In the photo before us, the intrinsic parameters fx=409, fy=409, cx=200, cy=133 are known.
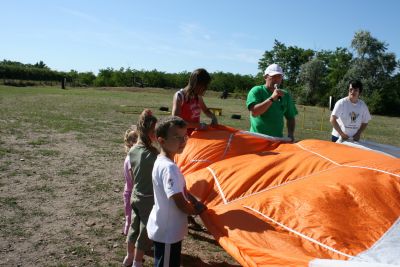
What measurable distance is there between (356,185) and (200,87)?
1.99 meters

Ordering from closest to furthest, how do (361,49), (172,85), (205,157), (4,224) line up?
(205,157), (4,224), (361,49), (172,85)

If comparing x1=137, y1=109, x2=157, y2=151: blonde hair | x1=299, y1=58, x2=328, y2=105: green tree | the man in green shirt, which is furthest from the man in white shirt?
x1=299, y1=58, x2=328, y2=105: green tree

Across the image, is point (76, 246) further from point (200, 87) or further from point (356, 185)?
point (356, 185)

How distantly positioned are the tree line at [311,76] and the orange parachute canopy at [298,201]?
41353 millimetres

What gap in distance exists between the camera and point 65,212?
→ 5512mm

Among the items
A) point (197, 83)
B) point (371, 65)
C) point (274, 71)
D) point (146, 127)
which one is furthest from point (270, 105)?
point (371, 65)

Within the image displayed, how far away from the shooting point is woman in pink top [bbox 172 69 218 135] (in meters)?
4.51

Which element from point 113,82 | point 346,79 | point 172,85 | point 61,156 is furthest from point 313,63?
point 61,156

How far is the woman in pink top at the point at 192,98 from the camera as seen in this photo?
14.8ft

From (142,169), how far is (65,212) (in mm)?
2335

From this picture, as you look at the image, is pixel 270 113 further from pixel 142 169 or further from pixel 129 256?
pixel 129 256

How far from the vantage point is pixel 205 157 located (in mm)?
4484

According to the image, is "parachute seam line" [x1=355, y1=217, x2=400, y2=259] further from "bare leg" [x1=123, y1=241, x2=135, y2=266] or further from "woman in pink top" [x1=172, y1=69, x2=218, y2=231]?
"woman in pink top" [x1=172, y1=69, x2=218, y2=231]

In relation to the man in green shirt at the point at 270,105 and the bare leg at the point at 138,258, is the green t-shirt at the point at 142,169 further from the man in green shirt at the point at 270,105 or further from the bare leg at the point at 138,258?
the man in green shirt at the point at 270,105
